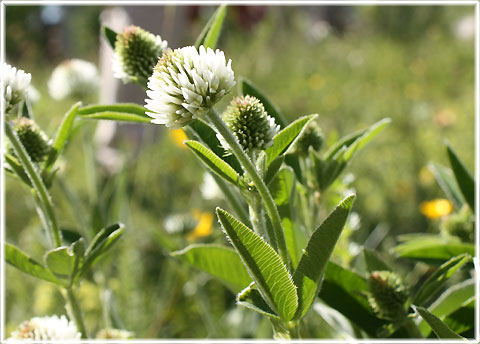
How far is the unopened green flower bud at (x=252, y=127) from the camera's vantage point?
51cm

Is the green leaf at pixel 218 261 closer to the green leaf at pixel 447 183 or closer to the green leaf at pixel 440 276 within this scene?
the green leaf at pixel 440 276

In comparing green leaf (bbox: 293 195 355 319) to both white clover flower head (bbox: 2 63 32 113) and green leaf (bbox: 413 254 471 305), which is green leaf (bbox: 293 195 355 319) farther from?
white clover flower head (bbox: 2 63 32 113)

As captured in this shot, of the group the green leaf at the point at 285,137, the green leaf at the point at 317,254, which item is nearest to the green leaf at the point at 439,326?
the green leaf at the point at 317,254

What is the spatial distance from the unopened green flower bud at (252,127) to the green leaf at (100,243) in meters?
0.17

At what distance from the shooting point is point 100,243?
23.7 inches

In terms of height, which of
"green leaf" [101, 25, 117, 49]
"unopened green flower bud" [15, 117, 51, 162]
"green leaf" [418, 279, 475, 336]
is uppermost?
"green leaf" [101, 25, 117, 49]

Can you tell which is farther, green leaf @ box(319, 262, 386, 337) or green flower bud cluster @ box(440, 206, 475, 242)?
green flower bud cluster @ box(440, 206, 475, 242)

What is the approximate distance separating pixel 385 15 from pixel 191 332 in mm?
4159

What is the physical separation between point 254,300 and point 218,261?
0.16 metres

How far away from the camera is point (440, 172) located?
852mm

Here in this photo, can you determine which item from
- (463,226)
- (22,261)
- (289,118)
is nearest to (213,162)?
(22,261)

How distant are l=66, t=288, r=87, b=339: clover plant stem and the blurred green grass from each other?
167 mm

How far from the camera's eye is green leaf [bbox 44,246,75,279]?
1.86ft

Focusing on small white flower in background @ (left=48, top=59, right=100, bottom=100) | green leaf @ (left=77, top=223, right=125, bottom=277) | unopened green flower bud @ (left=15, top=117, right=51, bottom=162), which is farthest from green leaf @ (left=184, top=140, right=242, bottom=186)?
small white flower in background @ (left=48, top=59, right=100, bottom=100)
